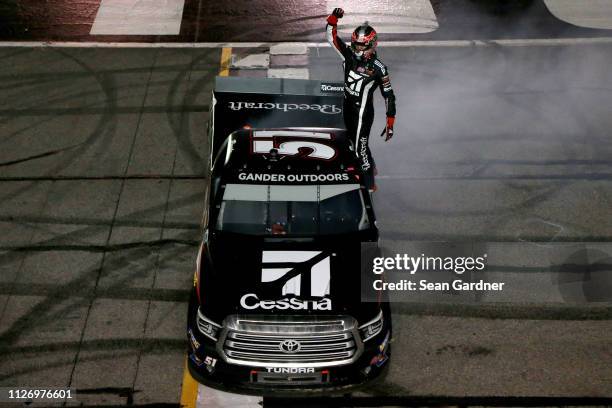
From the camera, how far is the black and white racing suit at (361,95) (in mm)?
10820

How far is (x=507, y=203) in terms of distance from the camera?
36.0 ft

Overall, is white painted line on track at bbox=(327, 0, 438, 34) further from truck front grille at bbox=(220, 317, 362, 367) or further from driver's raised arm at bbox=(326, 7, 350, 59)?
truck front grille at bbox=(220, 317, 362, 367)

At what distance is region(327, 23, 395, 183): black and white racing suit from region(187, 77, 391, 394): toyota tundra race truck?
1.27 m

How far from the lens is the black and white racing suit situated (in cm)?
1082

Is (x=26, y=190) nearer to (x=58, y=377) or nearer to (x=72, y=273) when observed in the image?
(x=72, y=273)

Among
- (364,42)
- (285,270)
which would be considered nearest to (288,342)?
(285,270)

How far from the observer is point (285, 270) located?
813 centimetres

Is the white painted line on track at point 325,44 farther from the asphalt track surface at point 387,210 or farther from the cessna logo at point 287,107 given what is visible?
the cessna logo at point 287,107

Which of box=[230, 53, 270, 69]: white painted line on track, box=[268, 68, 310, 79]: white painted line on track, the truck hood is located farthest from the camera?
box=[230, 53, 270, 69]: white painted line on track

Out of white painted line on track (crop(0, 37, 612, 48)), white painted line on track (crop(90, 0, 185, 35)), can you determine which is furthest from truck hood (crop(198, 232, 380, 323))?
white painted line on track (crop(90, 0, 185, 35))

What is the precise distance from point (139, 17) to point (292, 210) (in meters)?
8.12

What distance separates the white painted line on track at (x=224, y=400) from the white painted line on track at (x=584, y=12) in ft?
34.5

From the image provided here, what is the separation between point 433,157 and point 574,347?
394 centimetres

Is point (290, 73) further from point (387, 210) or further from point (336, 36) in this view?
point (387, 210)
